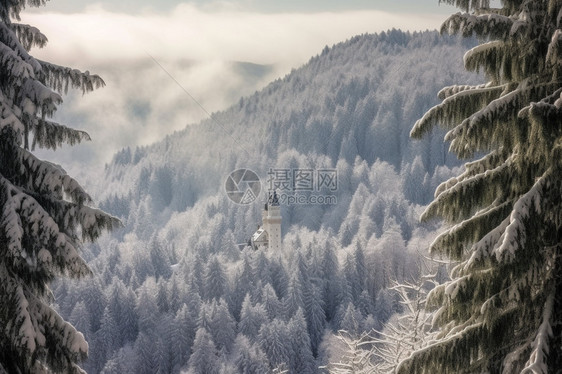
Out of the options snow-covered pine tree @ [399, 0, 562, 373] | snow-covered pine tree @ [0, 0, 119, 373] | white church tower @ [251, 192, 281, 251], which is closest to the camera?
snow-covered pine tree @ [399, 0, 562, 373]

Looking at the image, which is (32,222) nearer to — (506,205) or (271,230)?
(506,205)

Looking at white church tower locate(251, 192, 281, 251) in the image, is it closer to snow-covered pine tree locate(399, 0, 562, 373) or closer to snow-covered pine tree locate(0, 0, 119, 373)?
snow-covered pine tree locate(0, 0, 119, 373)

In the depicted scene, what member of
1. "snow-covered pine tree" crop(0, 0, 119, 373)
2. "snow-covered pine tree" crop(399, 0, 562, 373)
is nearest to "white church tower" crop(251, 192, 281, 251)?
"snow-covered pine tree" crop(0, 0, 119, 373)

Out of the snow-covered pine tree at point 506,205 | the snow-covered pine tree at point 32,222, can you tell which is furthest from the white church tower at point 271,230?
the snow-covered pine tree at point 506,205

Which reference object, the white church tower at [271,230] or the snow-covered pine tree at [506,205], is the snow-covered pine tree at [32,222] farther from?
the white church tower at [271,230]

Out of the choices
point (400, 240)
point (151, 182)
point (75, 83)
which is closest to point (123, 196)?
point (151, 182)

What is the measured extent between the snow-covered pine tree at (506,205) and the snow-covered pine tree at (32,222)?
12.6 feet

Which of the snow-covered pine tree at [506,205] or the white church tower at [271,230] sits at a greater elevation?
the snow-covered pine tree at [506,205]

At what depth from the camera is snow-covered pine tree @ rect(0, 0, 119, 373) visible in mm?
8375

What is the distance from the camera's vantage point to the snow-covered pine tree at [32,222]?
8.38 m

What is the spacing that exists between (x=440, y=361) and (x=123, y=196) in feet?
600

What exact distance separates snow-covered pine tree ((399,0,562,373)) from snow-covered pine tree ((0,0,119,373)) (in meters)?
3.83

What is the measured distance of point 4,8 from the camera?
9141mm

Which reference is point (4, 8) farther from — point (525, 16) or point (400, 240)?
point (400, 240)
